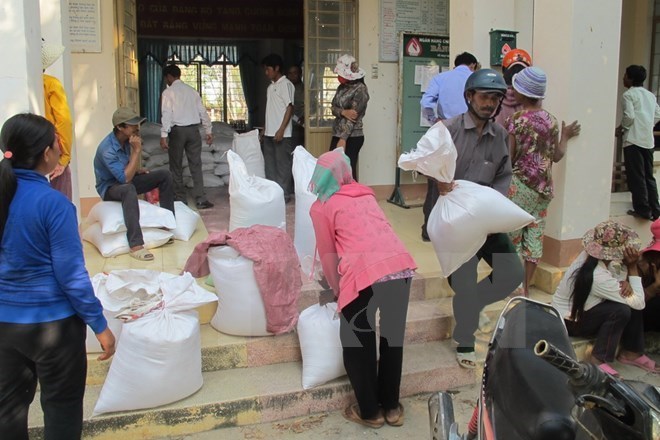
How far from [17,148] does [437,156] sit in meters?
1.99

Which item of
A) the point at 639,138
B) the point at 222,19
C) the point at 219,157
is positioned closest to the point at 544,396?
the point at 639,138

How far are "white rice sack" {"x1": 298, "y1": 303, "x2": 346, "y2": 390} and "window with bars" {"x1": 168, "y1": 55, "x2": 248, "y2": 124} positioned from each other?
12.4 metres

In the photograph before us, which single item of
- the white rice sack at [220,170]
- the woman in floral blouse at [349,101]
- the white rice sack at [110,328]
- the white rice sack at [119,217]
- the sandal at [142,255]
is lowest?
the white rice sack at [110,328]

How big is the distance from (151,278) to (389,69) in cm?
463

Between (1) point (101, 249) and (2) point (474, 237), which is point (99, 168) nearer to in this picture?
(1) point (101, 249)

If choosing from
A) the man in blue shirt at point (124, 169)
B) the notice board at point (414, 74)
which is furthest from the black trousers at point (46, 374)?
the notice board at point (414, 74)

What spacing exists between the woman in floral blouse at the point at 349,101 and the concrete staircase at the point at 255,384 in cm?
274

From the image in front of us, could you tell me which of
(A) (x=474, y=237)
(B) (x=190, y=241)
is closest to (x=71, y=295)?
(A) (x=474, y=237)

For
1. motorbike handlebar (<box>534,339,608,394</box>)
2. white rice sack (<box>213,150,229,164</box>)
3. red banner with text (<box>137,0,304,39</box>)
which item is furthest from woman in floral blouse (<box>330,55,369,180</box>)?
motorbike handlebar (<box>534,339,608,394</box>)

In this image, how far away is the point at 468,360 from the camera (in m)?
3.95

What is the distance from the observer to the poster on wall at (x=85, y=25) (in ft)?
20.5

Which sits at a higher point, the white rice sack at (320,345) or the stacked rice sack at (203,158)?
the stacked rice sack at (203,158)

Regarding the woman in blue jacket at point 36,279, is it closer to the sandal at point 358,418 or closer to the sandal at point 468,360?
the sandal at point 358,418

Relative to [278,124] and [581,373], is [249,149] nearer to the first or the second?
[278,124]
